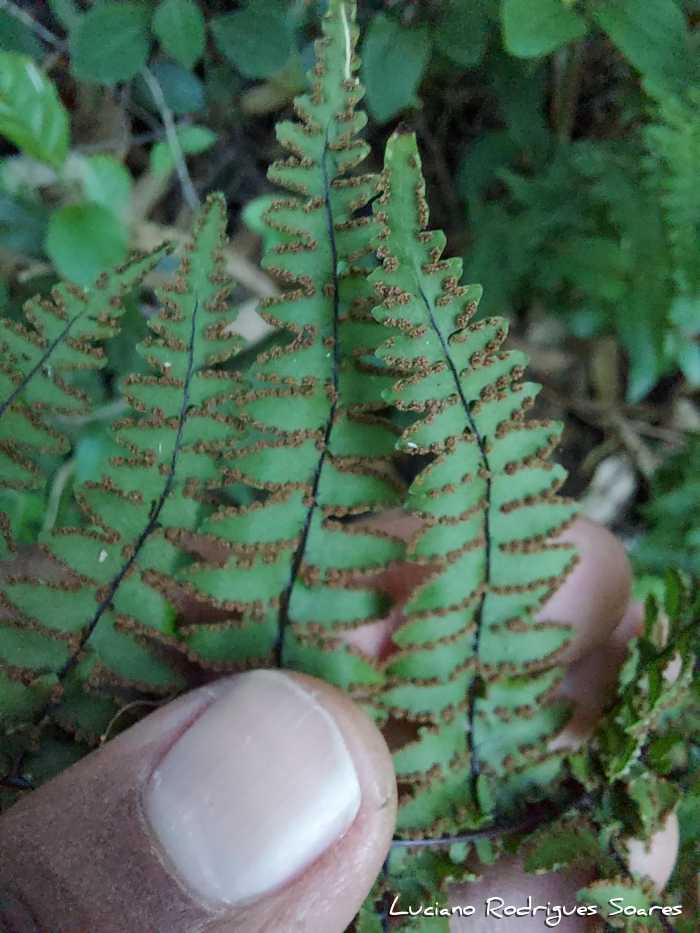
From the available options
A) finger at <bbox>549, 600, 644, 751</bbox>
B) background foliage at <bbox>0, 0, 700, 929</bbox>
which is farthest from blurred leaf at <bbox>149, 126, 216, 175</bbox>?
finger at <bbox>549, 600, 644, 751</bbox>

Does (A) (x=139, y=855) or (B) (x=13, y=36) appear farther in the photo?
(B) (x=13, y=36)

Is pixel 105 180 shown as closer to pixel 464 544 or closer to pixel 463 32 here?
pixel 463 32

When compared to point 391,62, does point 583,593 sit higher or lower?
lower

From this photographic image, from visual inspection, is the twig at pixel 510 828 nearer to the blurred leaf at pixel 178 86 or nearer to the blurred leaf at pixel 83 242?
the blurred leaf at pixel 83 242

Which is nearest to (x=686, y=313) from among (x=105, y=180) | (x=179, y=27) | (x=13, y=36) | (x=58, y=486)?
(x=179, y=27)

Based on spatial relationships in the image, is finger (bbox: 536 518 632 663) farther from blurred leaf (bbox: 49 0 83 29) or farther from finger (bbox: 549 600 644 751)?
blurred leaf (bbox: 49 0 83 29)

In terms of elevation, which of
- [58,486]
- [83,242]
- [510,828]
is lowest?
[510,828]
